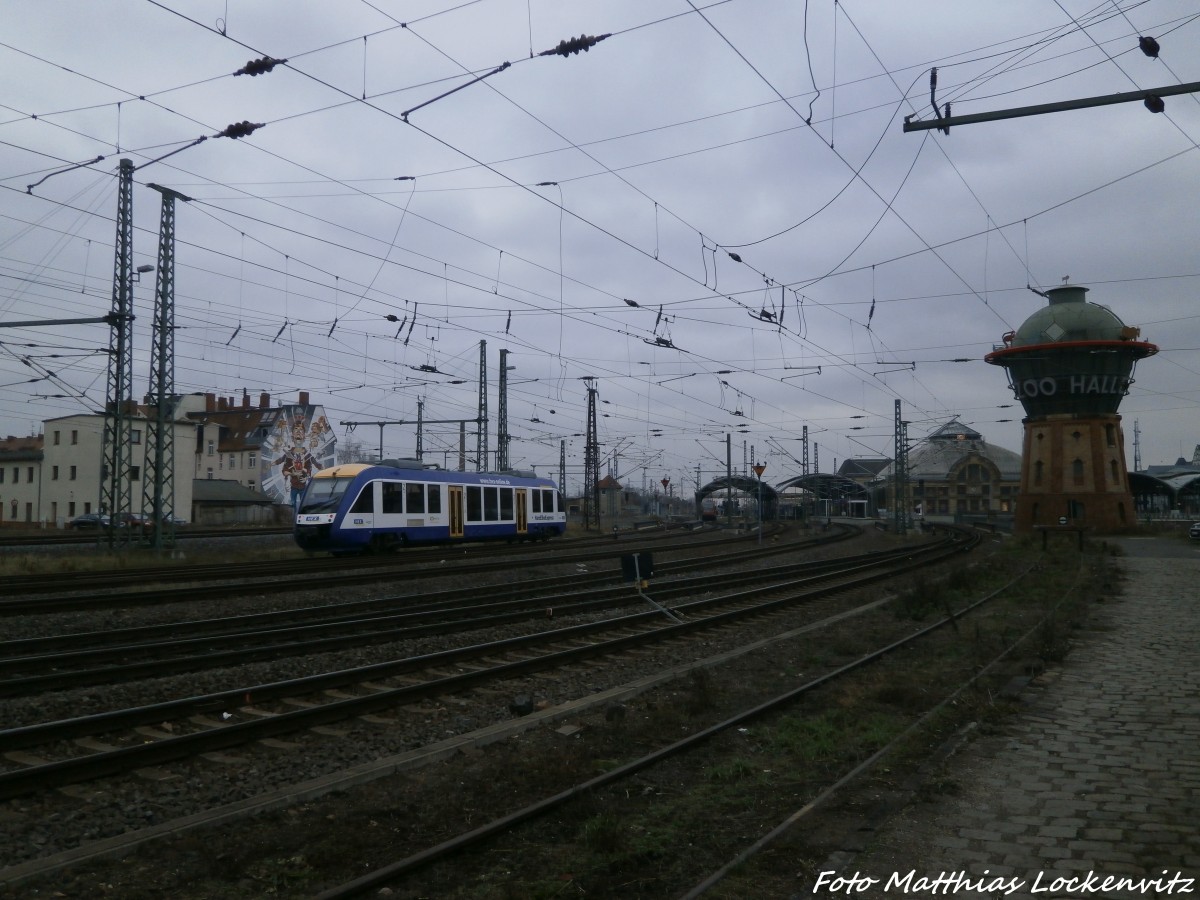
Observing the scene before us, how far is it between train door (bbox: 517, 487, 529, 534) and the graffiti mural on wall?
147 feet

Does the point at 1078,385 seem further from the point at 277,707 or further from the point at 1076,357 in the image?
the point at 277,707

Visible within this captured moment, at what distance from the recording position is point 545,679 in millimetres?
11711

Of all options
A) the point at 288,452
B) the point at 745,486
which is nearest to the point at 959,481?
the point at 745,486

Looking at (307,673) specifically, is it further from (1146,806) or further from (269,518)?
(269,518)

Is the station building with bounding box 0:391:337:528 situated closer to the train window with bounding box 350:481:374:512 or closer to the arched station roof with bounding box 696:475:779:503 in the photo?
the train window with bounding box 350:481:374:512

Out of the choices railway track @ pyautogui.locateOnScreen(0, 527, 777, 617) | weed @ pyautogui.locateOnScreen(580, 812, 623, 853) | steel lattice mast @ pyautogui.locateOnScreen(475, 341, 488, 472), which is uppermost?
steel lattice mast @ pyautogui.locateOnScreen(475, 341, 488, 472)

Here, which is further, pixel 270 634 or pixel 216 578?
pixel 216 578

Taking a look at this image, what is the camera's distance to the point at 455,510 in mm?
34094

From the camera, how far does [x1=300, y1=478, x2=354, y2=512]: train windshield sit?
95.4 feet

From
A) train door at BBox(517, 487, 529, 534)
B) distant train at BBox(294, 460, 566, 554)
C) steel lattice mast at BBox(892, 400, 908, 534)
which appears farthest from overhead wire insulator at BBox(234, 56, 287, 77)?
steel lattice mast at BBox(892, 400, 908, 534)

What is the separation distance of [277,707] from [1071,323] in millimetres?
54727

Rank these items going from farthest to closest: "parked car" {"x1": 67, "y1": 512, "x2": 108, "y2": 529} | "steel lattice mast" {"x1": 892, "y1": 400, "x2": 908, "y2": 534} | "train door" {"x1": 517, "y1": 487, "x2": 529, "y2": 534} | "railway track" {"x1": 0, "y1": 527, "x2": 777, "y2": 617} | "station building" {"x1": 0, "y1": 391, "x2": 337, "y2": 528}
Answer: "station building" {"x1": 0, "y1": 391, "x2": 337, "y2": 528}, "parked car" {"x1": 67, "y1": 512, "x2": 108, "y2": 529}, "steel lattice mast" {"x1": 892, "y1": 400, "x2": 908, "y2": 534}, "train door" {"x1": 517, "y1": 487, "x2": 529, "y2": 534}, "railway track" {"x1": 0, "y1": 527, "x2": 777, "y2": 617}

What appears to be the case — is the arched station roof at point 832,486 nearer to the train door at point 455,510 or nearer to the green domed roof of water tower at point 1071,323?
the green domed roof of water tower at point 1071,323

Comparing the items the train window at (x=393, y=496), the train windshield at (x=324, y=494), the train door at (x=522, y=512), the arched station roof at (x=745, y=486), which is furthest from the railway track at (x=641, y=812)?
the arched station roof at (x=745, y=486)
